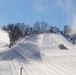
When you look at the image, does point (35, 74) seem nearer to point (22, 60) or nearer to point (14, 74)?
point (14, 74)

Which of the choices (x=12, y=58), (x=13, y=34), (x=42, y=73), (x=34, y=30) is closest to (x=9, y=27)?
(x=13, y=34)

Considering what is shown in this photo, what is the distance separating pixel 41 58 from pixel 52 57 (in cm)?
91

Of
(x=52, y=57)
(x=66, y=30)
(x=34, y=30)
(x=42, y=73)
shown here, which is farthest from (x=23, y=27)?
(x=42, y=73)

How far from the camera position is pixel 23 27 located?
61.5 meters

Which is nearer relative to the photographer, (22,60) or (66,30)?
(22,60)

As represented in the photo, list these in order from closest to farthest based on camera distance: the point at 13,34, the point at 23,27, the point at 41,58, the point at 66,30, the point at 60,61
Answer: the point at 60,61, the point at 41,58, the point at 13,34, the point at 23,27, the point at 66,30

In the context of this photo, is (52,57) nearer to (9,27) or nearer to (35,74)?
(35,74)

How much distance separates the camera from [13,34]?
175 feet

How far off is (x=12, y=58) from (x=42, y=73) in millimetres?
5926

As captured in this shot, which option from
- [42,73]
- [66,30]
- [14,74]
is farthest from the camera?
[66,30]

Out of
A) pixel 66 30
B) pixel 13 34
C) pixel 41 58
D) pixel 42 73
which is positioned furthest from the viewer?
pixel 66 30

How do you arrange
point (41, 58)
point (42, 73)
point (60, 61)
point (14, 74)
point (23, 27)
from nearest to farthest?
point (14, 74) < point (42, 73) < point (60, 61) < point (41, 58) < point (23, 27)

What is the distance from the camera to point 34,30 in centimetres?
6266

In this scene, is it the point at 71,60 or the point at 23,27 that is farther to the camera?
the point at 23,27
